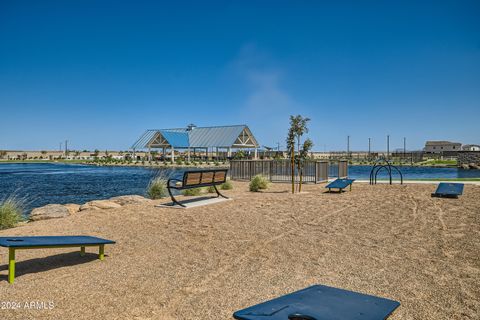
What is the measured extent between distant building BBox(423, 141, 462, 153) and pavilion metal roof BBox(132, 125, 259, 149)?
238 feet

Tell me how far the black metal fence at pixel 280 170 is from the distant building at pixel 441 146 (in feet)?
323

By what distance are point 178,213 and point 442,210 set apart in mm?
6199

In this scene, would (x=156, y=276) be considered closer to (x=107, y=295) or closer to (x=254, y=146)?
(x=107, y=295)

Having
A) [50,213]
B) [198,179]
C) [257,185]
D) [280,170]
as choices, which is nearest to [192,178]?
[198,179]

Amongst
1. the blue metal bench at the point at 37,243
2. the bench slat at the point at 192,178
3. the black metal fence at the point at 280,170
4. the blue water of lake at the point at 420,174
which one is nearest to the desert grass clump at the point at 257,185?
the black metal fence at the point at 280,170

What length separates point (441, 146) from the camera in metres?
107

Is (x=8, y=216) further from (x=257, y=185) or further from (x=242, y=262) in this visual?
(x=257, y=185)

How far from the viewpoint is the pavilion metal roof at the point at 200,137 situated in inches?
2140

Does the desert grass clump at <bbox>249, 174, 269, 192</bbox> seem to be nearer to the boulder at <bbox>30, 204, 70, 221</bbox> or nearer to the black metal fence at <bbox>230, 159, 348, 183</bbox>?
the black metal fence at <bbox>230, 159, 348, 183</bbox>

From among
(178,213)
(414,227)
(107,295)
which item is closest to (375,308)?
(107,295)

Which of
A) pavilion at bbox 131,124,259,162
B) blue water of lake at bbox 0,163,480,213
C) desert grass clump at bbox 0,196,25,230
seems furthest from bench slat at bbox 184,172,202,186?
pavilion at bbox 131,124,259,162

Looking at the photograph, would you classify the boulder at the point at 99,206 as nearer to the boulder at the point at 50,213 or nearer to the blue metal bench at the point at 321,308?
the boulder at the point at 50,213

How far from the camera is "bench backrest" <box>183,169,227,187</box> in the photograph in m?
9.71

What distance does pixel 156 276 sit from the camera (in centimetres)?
479
